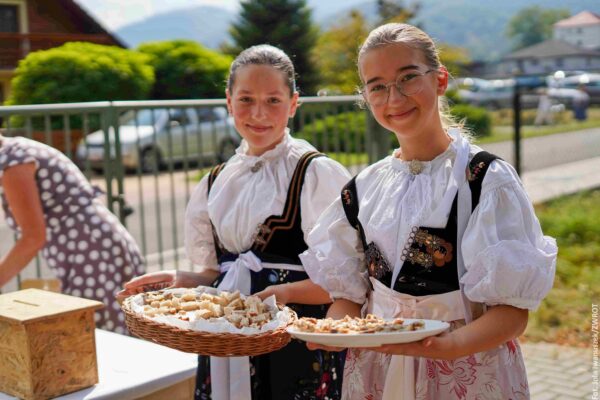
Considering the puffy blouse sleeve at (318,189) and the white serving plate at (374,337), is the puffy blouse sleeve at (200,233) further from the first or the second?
the white serving plate at (374,337)

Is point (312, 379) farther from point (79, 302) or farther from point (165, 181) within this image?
point (165, 181)

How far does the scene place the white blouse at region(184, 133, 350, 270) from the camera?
2607 millimetres

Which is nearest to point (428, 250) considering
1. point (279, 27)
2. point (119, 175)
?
point (119, 175)

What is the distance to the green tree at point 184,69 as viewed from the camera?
73.2ft

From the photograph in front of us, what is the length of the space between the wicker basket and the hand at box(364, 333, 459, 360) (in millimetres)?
325

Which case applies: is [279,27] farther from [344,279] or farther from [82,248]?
[344,279]

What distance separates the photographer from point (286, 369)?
2607mm

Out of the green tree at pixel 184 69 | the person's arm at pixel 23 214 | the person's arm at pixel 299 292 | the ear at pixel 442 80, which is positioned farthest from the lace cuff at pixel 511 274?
the green tree at pixel 184 69

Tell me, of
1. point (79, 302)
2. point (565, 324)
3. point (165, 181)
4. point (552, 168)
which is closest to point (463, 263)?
point (79, 302)

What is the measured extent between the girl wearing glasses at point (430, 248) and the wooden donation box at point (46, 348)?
77 cm

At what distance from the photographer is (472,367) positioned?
2.00m

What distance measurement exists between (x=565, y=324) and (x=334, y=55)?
27192mm

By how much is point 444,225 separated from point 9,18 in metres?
7.59

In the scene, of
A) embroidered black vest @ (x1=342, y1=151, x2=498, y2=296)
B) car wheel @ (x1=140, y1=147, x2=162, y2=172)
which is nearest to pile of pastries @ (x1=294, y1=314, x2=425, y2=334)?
embroidered black vest @ (x1=342, y1=151, x2=498, y2=296)
